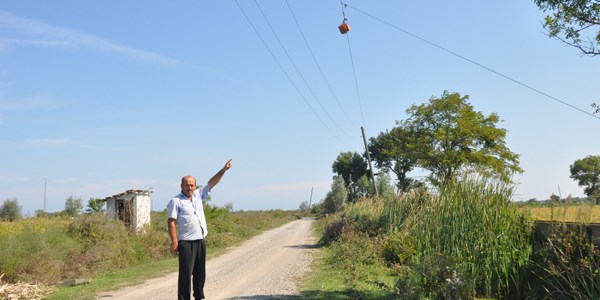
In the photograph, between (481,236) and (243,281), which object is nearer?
(481,236)

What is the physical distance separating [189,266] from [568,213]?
249 inches

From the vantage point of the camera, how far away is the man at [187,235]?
762 cm

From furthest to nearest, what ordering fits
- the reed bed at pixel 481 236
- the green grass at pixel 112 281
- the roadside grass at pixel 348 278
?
the green grass at pixel 112 281 < the roadside grass at pixel 348 278 < the reed bed at pixel 481 236

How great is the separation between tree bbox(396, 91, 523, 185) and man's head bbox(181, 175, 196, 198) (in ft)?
109

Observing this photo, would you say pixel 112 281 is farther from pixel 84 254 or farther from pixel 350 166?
pixel 350 166

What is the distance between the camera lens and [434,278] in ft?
26.2

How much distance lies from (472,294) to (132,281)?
28.5 feet

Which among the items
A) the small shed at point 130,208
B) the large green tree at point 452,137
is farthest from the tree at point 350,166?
the small shed at point 130,208

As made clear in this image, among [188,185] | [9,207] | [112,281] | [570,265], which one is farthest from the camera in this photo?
[9,207]

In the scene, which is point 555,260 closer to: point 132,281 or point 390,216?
point 390,216

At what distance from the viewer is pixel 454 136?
4009cm

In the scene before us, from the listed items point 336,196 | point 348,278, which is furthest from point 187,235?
point 336,196

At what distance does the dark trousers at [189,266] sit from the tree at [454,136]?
108 ft

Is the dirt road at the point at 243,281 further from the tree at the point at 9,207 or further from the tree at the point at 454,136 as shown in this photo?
the tree at the point at 9,207
